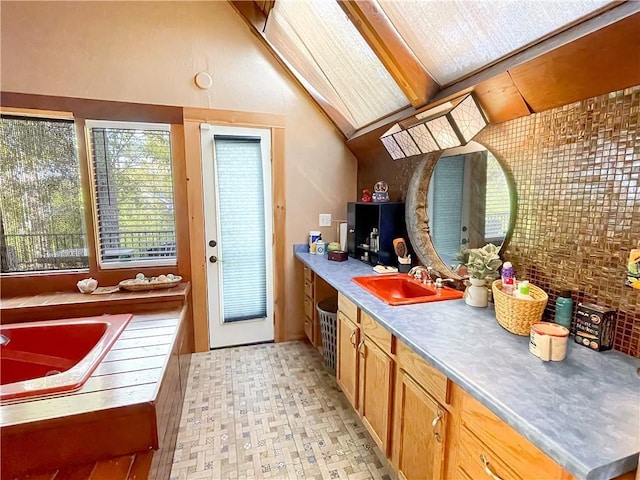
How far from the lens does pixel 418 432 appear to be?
134 centimetres

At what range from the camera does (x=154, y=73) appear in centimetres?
258

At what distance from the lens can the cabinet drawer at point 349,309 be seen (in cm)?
187

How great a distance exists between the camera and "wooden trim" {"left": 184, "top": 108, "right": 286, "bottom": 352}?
275cm

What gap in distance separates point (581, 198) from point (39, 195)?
3465 millimetres

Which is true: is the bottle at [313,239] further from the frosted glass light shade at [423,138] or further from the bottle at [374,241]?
the frosted glass light shade at [423,138]

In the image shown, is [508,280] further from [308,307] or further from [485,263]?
[308,307]

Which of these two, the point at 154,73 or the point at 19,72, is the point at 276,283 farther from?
the point at 19,72

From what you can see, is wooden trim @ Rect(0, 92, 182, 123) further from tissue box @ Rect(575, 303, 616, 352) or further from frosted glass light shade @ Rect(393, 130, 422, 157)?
tissue box @ Rect(575, 303, 616, 352)

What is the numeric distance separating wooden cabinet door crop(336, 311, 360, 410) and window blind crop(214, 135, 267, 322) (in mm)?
1189

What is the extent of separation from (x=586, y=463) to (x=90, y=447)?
170 centimetres

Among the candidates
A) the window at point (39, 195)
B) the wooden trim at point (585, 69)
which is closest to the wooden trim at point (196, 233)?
the window at point (39, 195)

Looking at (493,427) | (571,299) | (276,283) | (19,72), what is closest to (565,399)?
(493,427)

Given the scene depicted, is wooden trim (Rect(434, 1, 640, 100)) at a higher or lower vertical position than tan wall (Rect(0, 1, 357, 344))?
lower

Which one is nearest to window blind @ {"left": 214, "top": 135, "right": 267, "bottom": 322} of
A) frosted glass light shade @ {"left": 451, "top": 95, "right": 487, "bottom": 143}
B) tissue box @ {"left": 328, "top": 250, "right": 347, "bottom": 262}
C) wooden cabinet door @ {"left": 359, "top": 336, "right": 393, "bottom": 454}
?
tissue box @ {"left": 328, "top": 250, "right": 347, "bottom": 262}
